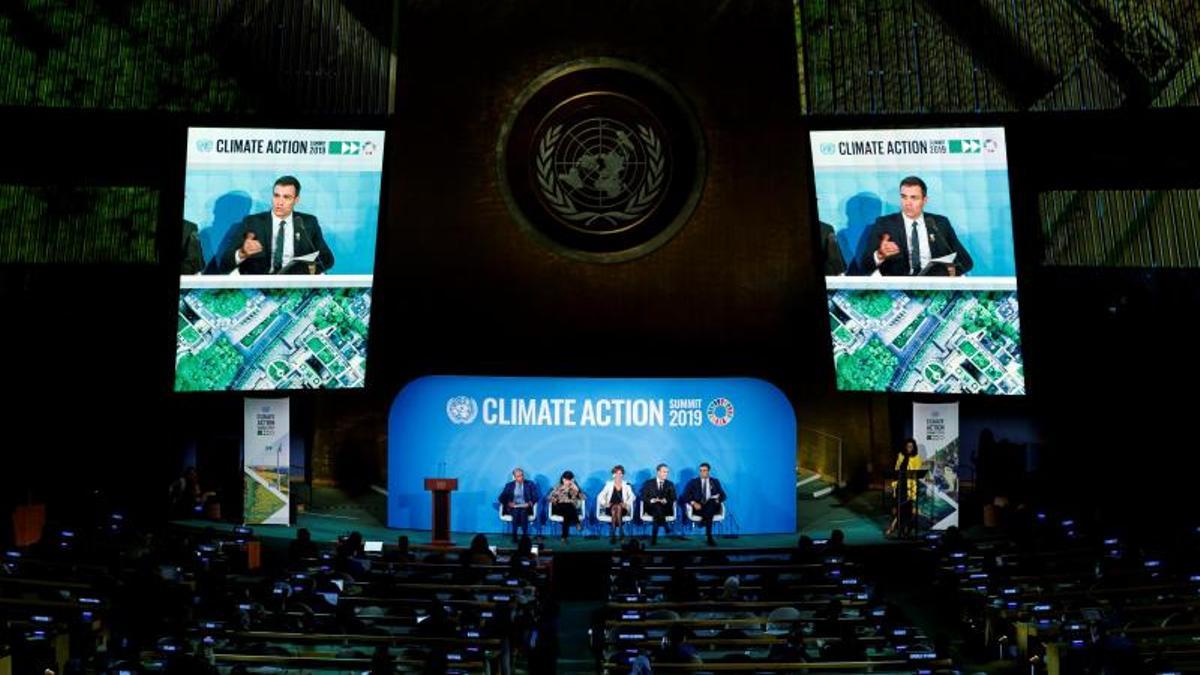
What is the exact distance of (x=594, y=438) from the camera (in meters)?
22.5

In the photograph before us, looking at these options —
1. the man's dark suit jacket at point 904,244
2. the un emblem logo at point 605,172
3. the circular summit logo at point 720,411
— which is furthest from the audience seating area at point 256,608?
the un emblem logo at point 605,172

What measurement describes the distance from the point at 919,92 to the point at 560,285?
6.03 metres

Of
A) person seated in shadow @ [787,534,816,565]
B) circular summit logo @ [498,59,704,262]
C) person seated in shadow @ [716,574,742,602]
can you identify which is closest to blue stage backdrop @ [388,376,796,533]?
circular summit logo @ [498,59,704,262]

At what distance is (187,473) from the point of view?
2316 cm

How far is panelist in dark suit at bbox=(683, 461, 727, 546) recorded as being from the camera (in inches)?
862

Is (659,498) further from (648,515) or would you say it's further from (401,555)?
(401,555)

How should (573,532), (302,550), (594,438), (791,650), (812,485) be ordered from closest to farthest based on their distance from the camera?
1. (791,650)
2. (302,550)
3. (573,532)
4. (594,438)
5. (812,485)

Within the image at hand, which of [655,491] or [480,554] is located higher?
[655,491]

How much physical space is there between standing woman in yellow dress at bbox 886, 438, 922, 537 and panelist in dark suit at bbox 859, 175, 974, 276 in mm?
2380

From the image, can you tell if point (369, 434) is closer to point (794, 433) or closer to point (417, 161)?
point (417, 161)

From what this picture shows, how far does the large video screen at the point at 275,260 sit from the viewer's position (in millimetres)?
21406

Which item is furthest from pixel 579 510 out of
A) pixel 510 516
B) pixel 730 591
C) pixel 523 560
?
pixel 730 591

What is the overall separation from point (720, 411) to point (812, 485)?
2926 millimetres

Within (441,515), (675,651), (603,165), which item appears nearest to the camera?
(675,651)
